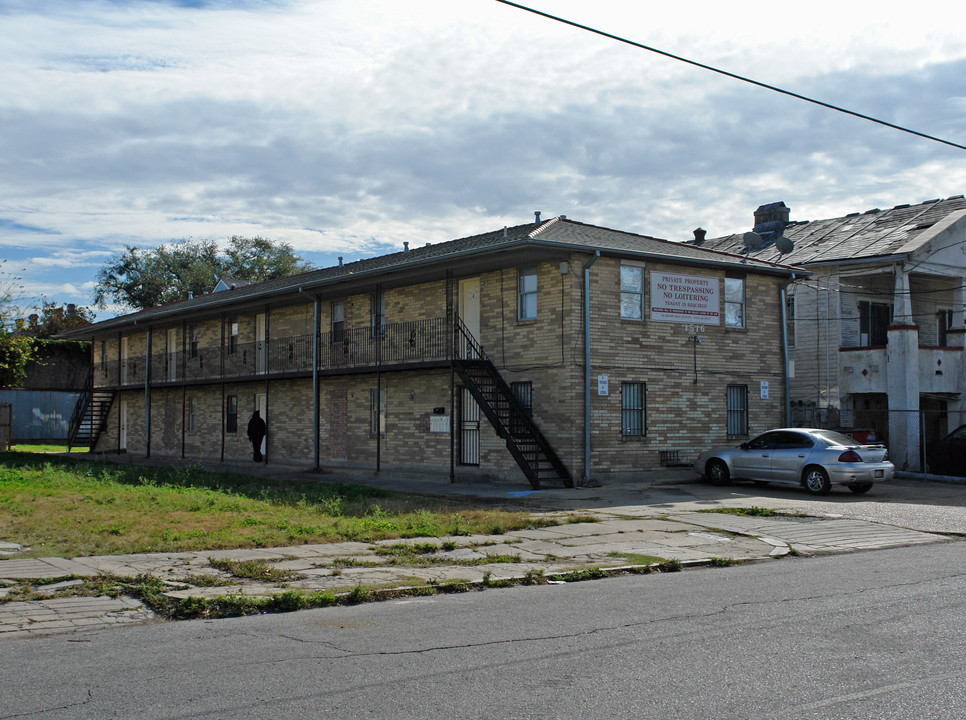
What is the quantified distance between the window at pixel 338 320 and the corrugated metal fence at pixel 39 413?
26.1m

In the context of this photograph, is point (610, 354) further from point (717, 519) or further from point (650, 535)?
point (650, 535)

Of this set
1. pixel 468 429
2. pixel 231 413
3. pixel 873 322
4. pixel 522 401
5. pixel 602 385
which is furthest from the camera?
pixel 231 413

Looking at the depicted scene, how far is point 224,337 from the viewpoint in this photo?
32719 millimetres

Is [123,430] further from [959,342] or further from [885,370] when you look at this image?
[959,342]

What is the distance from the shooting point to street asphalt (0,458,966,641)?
344 inches

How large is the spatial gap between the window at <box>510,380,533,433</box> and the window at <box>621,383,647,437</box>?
2227 millimetres

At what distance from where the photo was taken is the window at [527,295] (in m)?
22.2

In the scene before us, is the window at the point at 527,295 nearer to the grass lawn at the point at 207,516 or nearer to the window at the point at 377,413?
the window at the point at 377,413

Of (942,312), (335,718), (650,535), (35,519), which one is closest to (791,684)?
(335,718)

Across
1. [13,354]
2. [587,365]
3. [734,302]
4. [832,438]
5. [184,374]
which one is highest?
[734,302]

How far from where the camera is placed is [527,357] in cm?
2212

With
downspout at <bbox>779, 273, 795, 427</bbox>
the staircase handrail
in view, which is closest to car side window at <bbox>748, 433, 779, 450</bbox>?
downspout at <bbox>779, 273, 795, 427</bbox>

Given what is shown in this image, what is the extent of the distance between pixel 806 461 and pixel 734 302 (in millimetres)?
6515

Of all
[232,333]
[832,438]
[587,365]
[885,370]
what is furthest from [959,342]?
[232,333]
